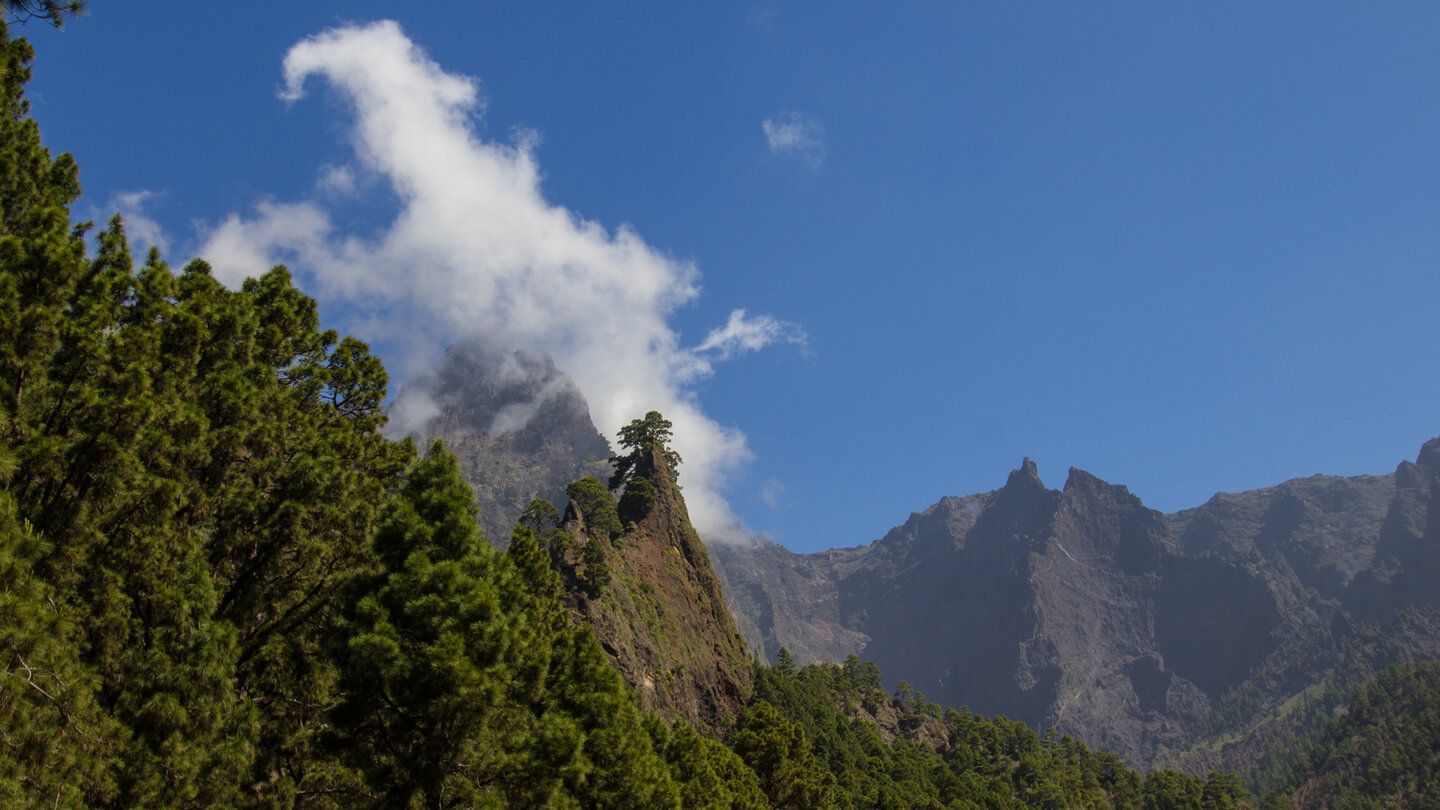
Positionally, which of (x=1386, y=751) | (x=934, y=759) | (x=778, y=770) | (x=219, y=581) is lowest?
(x=1386, y=751)

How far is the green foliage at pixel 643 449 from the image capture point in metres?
89.1

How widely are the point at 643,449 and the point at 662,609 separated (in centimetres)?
2183

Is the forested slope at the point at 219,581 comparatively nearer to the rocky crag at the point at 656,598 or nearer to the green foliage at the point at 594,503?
the rocky crag at the point at 656,598

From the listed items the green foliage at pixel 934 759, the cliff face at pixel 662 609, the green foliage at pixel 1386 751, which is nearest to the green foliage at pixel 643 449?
the cliff face at pixel 662 609

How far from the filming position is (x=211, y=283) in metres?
20.3

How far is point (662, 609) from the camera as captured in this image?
74.5 metres

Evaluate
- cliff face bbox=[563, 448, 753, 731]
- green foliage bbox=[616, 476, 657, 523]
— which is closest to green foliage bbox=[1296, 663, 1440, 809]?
cliff face bbox=[563, 448, 753, 731]

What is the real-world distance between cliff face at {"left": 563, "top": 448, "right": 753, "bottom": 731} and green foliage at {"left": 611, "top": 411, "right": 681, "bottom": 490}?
49 centimetres

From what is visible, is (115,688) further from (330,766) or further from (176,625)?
(330,766)

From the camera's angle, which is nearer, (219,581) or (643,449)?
(219,581)

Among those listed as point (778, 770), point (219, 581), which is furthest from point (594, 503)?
point (219, 581)

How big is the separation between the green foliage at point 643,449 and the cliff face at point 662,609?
49 cm

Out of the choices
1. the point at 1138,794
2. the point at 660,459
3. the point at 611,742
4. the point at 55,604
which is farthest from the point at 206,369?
the point at 1138,794

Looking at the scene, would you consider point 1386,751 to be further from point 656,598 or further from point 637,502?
point 637,502
